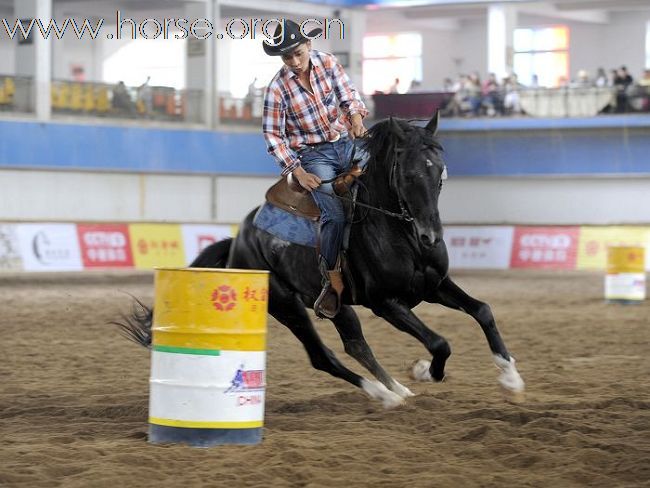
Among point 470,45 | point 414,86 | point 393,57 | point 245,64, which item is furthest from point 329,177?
point 393,57

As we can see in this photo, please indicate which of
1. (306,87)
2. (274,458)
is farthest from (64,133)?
(274,458)

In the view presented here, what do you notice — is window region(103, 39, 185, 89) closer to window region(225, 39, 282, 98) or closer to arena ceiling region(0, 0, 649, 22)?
window region(225, 39, 282, 98)

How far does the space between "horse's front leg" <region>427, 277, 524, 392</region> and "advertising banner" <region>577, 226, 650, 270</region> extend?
21.3 metres

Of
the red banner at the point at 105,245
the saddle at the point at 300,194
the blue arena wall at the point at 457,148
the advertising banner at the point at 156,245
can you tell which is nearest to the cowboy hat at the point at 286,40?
the saddle at the point at 300,194

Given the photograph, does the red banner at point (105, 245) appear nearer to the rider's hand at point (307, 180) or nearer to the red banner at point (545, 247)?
the red banner at point (545, 247)

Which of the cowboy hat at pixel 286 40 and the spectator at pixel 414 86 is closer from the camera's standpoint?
the cowboy hat at pixel 286 40

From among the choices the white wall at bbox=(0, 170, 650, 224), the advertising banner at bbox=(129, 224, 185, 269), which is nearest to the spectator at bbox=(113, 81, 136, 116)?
the white wall at bbox=(0, 170, 650, 224)

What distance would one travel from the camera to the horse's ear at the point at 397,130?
7.54m

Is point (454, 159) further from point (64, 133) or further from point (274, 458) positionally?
point (274, 458)

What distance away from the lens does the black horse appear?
7.42 meters

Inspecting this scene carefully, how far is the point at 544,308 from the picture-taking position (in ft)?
58.5

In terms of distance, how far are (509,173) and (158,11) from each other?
46.3ft

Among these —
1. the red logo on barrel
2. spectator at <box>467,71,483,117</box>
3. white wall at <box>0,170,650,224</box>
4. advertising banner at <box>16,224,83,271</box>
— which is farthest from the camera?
spectator at <box>467,71,483,117</box>

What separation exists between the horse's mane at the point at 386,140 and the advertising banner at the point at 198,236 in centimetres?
1972
